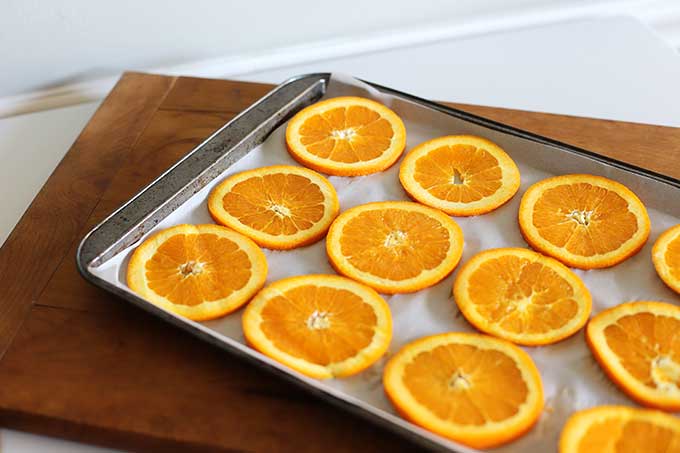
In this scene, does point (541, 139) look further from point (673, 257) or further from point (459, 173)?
point (673, 257)

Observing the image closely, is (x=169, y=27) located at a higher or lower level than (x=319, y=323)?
higher

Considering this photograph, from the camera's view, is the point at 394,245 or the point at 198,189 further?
the point at 198,189

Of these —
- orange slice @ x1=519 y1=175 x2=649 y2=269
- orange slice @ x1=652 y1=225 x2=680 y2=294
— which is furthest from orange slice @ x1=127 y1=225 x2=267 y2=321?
orange slice @ x1=652 y1=225 x2=680 y2=294

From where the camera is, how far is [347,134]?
1385 millimetres

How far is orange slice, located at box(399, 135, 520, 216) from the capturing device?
4.12 ft

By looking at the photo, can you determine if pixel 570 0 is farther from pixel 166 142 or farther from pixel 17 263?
pixel 17 263

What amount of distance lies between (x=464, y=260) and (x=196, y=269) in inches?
15.4

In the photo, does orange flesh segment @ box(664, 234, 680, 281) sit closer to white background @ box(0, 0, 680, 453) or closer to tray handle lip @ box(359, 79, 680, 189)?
tray handle lip @ box(359, 79, 680, 189)

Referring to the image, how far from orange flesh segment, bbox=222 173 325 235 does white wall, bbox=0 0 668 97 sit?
22.0 inches

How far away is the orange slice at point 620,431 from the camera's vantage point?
88cm

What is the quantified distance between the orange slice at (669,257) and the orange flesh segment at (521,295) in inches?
5.4

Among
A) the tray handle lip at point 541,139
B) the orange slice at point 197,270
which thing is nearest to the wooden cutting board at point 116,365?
the orange slice at point 197,270

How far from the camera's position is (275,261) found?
1179 mm

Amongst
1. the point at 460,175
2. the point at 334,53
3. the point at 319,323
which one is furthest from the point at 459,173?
the point at 334,53
